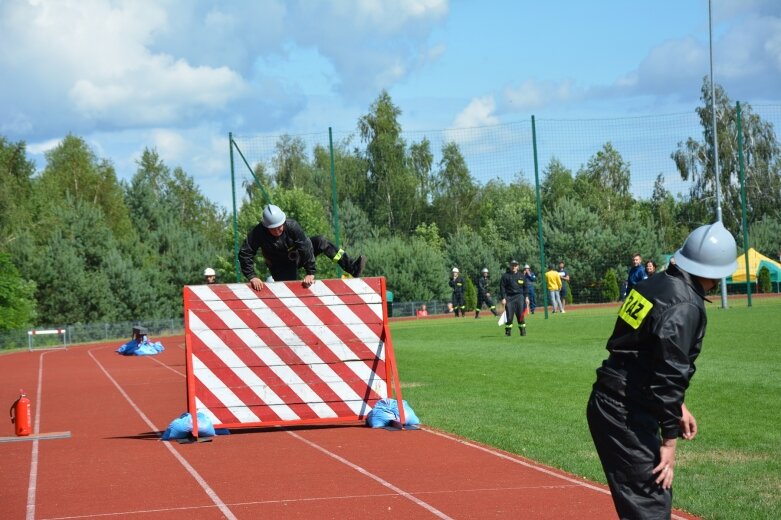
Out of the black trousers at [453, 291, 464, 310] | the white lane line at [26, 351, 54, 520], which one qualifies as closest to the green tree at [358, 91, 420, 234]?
the black trousers at [453, 291, 464, 310]

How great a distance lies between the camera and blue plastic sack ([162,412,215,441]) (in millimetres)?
11727

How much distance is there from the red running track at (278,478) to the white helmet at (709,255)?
9.42 ft

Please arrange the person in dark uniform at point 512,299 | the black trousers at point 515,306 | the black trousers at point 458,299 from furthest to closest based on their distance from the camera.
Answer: the black trousers at point 458,299, the black trousers at point 515,306, the person in dark uniform at point 512,299

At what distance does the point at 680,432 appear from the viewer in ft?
15.8

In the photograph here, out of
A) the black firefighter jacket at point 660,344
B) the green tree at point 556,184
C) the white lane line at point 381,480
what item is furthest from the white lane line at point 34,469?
the green tree at point 556,184

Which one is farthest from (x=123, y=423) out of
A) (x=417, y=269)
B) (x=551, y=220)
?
(x=551, y=220)

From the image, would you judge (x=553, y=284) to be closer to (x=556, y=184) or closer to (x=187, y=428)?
(x=187, y=428)

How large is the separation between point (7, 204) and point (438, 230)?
33107mm

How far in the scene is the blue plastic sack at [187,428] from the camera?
11727 mm

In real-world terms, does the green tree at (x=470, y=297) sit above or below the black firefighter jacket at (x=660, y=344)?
below

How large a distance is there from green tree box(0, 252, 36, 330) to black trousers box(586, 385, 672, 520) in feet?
144

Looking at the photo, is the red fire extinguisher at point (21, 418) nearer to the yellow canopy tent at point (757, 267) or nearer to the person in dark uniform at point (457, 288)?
the person in dark uniform at point (457, 288)

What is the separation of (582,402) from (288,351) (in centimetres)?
371

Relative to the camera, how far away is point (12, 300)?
46219 mm
